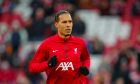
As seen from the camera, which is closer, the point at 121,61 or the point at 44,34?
the point at 121,61

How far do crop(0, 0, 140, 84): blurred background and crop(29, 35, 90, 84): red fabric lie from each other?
631 cm

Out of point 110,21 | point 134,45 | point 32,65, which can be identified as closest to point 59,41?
point 32,65

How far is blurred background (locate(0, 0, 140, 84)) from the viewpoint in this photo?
16844 mm

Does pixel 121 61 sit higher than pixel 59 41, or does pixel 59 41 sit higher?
pixel 59 41

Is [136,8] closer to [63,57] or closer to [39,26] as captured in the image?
[39,26]

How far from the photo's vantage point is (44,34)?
18766 millimetres

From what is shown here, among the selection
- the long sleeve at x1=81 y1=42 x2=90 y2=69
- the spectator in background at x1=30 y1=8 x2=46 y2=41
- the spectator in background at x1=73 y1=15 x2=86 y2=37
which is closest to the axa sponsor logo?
the long sleeve at x1=81 y1=42 x2=90 y2=69

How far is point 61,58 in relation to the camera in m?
9.13

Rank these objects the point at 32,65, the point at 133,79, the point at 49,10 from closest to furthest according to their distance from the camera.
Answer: the point at 32,65 → the point at 133,79 → the point at 49,10

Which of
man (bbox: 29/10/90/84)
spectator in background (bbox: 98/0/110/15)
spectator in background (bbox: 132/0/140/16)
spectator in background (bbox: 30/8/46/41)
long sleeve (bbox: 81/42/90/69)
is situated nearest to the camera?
man (bbox: 29/10/90/84)

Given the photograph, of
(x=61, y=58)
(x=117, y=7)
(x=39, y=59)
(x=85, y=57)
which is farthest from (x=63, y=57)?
(x=117, y=7)

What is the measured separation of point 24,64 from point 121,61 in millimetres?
2536

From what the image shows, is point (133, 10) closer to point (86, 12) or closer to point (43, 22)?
point (86, 12)

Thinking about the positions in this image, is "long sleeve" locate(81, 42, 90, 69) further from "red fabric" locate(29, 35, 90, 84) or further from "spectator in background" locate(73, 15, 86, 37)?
"spectator in background" locate(73, 15, 86, 37)
